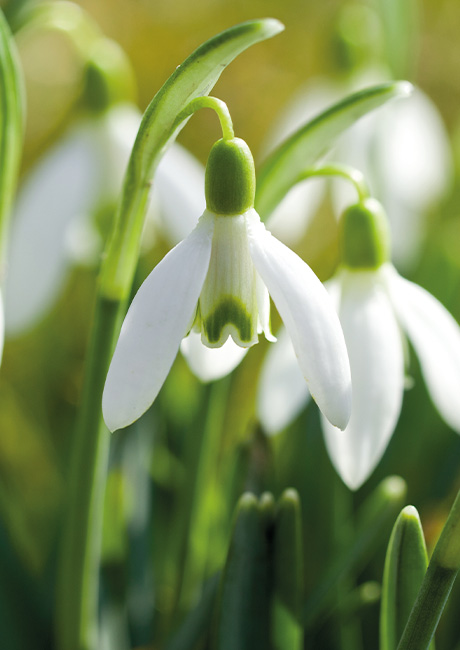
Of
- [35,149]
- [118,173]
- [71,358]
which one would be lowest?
[71,358]

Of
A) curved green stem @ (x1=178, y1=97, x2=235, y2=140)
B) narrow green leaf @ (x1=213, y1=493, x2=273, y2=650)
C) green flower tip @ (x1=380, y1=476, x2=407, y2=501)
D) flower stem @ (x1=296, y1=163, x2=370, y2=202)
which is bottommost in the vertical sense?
narrow green leaf @ (x1=213, y1=493, x2=273, y2=650)

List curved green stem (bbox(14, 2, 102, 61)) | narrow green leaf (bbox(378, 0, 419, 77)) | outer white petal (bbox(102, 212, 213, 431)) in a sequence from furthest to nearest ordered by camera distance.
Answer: narrow green leaf (bbox(378, 0, 419, 77)), curved green stem (bbox(14, 2, 102, 61)), outer white petal (bbox(102, 212, 213, 431))

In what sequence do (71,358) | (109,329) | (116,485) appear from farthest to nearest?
(71,358) < (116,485) < (109,329)

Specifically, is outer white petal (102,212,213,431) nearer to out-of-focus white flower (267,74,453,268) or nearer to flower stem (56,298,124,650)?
flower stem (56,298,124,650)

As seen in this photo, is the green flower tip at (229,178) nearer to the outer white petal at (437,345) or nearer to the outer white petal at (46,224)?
the outer white petal at (437,345)

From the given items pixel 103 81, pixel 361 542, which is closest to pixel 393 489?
pixel 361 542

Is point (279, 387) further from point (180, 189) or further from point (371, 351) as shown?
point (180, 189)

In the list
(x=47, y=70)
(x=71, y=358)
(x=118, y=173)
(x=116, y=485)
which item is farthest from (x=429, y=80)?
(x=116, y=485)

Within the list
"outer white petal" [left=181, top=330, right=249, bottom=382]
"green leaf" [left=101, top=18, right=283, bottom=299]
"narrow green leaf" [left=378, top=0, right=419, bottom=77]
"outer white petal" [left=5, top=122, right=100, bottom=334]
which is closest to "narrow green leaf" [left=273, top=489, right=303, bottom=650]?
"outer white petal" [left=181, top=330, right=249, bottom=382]

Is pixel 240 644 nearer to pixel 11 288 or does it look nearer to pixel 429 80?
pixel 11 288
